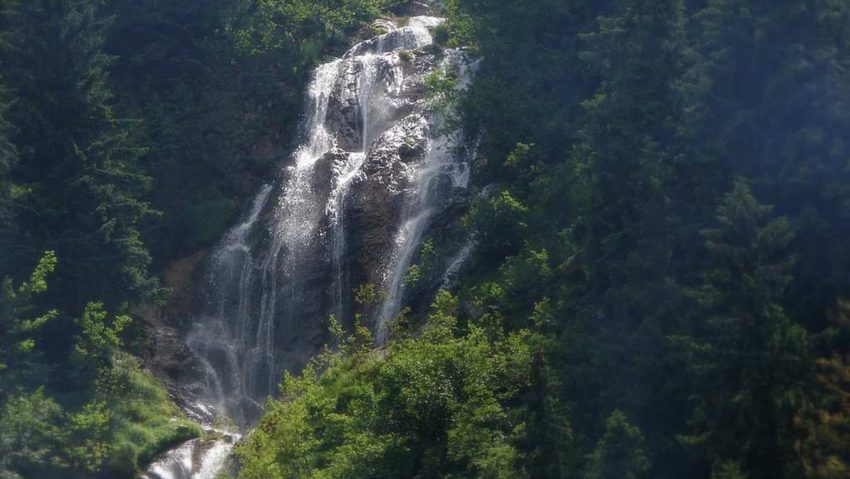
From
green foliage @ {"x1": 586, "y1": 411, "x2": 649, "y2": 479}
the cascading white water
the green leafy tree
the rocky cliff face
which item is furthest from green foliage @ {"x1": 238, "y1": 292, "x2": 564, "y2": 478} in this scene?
the green leafy tree

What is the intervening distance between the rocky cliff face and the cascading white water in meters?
0.05

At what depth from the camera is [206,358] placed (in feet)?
136

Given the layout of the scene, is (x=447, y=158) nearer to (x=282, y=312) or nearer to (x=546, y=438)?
(x=282, y=312)

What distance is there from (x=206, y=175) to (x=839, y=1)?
29.7 meters

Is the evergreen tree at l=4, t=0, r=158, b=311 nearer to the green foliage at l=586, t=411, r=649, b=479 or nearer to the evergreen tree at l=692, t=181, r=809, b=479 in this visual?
the green foliage at l=586, t=411, r=649, b=479

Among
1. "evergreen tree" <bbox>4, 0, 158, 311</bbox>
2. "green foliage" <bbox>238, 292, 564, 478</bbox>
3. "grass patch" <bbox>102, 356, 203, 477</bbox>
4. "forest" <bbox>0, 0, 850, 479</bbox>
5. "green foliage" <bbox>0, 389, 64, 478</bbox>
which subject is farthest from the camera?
"evergreen tree" <bbox>4, 0, 158, 311</bbox>

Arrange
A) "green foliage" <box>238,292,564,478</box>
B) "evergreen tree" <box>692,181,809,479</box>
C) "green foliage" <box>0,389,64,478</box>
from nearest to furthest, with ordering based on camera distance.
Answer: "evergreen tree" <box>692,181,809,479</box> < "green foliage" <box>238,292,564,478</box> < "green foliage" <box>0,389,64,478</box>

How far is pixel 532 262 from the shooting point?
3159cm

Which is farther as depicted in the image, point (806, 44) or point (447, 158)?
point (447, 158)

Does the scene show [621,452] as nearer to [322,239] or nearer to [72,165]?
[322,239]

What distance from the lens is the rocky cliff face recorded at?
39875 millimetres

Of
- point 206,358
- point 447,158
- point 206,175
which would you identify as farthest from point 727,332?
point 206,175

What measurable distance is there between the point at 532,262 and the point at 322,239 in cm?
1256

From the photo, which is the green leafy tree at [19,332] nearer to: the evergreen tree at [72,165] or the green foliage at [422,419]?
the evergreen tree at [72,165]
